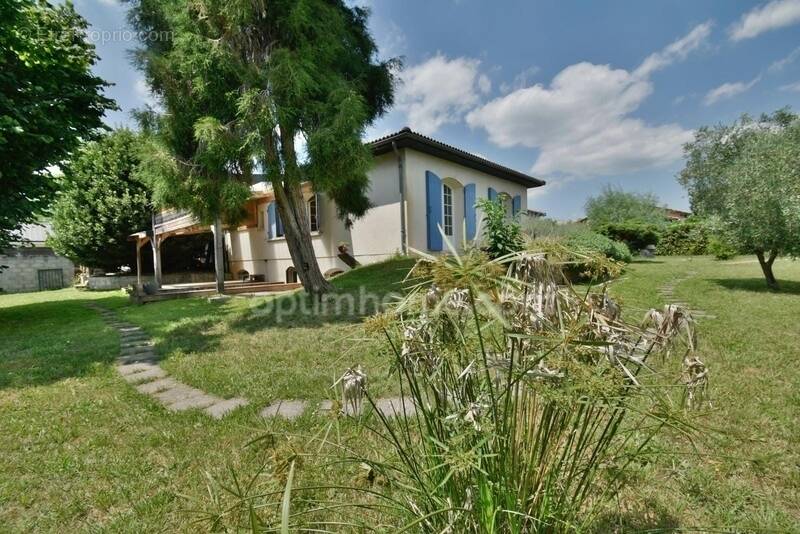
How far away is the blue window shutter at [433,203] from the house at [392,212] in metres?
0.03

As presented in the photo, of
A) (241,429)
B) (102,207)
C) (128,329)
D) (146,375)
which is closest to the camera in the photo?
(241,429)

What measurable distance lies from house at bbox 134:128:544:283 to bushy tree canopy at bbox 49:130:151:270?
4.59 ft

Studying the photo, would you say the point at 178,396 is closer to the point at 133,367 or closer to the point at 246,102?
the point at 133,367

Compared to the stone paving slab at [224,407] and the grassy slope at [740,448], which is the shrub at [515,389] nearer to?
the grassy slope at [740,448]

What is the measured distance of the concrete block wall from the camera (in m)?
18.5

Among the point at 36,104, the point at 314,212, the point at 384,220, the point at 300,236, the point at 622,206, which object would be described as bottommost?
the point at 300,236

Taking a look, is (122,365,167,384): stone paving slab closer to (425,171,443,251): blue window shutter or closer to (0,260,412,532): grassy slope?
(0,260,412,532): grassy slope

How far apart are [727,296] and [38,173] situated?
1474cm

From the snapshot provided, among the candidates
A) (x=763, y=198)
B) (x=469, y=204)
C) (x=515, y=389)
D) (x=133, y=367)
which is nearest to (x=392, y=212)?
(x=469, y=204)

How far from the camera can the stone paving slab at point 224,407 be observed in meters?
3.04

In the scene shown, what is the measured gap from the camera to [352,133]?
651 centimetres

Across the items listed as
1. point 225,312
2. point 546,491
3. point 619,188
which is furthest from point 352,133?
point 619,188

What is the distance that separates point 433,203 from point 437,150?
1.61 meters

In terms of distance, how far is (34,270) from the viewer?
19250mm
